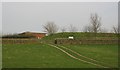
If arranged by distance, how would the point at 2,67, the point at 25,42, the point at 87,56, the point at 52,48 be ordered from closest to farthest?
the point at 2,67 < the point at 87,56 < the point at 52,48 < the point at 25,42

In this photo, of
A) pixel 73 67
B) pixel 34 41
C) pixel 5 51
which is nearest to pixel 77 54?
pixel 73 67

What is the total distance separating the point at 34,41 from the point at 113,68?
1260cm

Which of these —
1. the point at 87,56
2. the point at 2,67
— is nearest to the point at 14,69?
the point at 2,67

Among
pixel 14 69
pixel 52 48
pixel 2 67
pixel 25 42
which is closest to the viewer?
pixel 14 69

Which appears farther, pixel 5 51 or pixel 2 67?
pixel 5 51

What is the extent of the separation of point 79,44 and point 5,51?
839cm

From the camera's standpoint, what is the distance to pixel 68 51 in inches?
688

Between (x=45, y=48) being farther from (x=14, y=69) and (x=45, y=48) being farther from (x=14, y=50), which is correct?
(x=14, y=69)

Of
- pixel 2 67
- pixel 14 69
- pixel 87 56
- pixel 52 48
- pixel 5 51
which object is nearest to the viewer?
pixel 14 69

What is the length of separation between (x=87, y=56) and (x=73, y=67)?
4.47 meters

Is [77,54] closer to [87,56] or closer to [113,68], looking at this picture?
[87,56]

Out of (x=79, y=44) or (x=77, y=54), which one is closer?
(x=77, y=54)

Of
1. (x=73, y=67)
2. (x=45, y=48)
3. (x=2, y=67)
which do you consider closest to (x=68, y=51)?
(x=45, y=48)

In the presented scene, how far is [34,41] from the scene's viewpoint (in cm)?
2261
